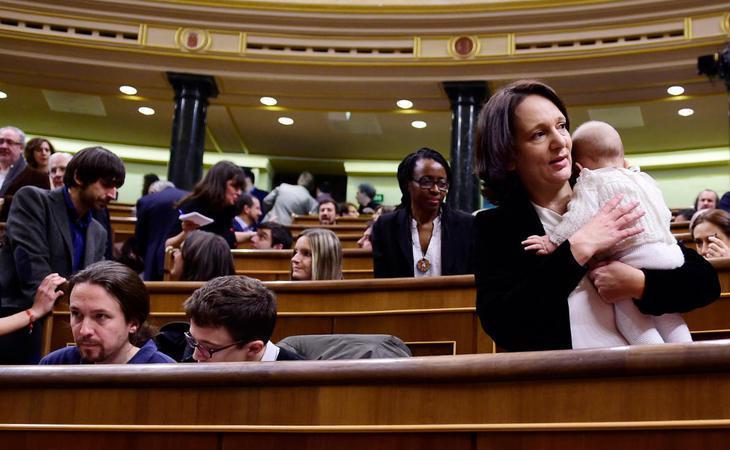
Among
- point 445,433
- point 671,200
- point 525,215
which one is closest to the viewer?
point 445,433

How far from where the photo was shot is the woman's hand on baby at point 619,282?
119 cm

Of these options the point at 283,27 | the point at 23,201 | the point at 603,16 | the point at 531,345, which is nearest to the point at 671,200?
the point at 603,16

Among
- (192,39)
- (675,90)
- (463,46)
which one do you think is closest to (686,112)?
(675,90)

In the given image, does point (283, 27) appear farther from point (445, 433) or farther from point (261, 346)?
point (445, 433)

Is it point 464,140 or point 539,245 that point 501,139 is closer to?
point 539,245

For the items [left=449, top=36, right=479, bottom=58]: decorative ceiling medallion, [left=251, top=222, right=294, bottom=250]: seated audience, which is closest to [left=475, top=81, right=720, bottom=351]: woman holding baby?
[left=251, top=222, right=294, bottom=250]: seated audience

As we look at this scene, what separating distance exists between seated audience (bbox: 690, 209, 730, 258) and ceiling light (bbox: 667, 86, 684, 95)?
501 cm

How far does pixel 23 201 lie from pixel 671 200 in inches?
363

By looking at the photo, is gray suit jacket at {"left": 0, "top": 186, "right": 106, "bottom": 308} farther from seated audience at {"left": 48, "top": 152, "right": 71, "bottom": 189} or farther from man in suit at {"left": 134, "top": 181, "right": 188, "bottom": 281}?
seated audience at {"left": 48, "top": 152, "right": 71, "bottom": 189}

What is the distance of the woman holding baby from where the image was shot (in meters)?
1.22

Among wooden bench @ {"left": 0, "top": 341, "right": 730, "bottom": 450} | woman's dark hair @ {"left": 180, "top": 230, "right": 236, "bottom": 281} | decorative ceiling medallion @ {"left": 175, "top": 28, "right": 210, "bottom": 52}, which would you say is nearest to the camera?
wooden bench @ {"left": 0, "top": 341, "right": 730, "bottom": 450}

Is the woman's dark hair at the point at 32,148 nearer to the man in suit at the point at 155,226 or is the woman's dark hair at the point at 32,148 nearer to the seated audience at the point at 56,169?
the seated audience at the point at 56,169

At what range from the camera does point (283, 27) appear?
7848mm

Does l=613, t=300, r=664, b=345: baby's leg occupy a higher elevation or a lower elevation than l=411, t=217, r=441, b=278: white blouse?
lower
